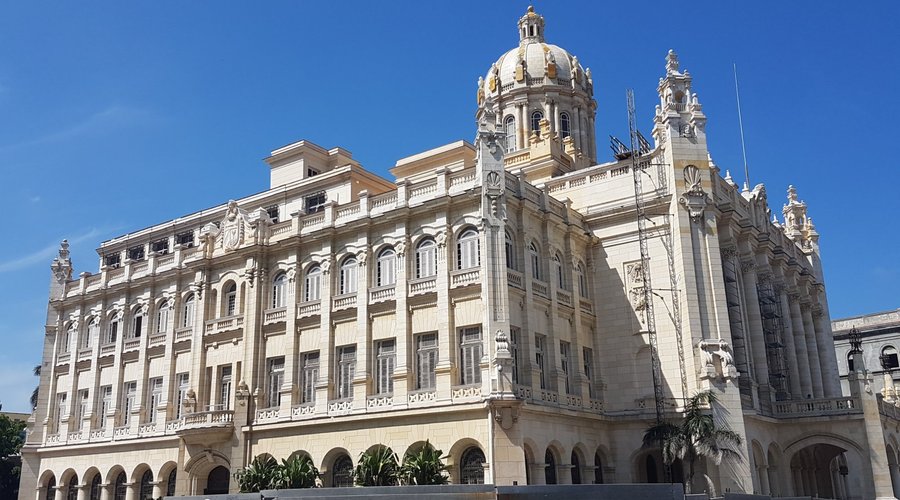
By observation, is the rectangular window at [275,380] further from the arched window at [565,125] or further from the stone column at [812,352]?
the stone column at [812,352]

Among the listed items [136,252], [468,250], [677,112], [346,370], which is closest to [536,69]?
[677,112]

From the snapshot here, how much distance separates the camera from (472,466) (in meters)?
Result: 31.9

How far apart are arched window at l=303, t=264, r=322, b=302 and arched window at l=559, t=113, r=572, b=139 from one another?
22.4 metres

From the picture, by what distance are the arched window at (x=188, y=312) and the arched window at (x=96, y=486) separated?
975 cm

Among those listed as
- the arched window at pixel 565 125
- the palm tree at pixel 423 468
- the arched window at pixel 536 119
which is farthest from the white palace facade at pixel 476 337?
the arched window at pixel 565 125

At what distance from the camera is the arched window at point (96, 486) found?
149ft

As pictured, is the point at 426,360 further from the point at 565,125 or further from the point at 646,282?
the point at 565,125

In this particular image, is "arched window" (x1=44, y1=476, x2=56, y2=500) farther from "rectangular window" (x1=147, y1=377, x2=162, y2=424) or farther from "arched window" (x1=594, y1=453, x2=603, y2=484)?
"arched window" (x1=594, y1=453, x2=603, y2=484)

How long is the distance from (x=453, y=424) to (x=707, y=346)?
36.9 ft

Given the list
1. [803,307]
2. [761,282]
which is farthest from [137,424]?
[803,307]

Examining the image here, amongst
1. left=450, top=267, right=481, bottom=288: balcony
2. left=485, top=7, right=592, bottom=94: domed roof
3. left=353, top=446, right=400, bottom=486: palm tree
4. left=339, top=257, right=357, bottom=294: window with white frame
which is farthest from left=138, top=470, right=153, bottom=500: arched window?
Answer: left=485, top=7, right=592, bottom=94: domed roof

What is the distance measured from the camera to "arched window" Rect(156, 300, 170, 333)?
149ft

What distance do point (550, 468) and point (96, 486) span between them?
26658 millimetres

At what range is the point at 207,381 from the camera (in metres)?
42.0
